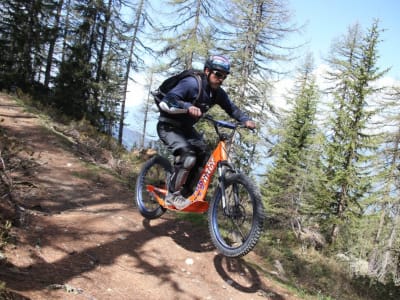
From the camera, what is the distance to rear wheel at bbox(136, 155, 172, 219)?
6.41 meters

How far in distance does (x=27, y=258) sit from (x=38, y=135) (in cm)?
776

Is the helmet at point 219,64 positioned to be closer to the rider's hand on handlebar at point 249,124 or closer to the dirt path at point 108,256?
the rider's hand on handlebar at point 249,124

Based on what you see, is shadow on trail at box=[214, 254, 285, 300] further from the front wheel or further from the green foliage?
the green foliage

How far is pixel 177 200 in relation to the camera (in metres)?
5.60

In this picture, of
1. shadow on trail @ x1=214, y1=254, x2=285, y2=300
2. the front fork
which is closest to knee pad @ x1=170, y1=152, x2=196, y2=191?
the front fork

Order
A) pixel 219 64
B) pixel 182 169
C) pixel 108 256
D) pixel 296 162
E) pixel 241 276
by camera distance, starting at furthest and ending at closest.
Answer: pixel 296 162 < pixel 182 169 < pixel 241 276 < pixel 219 64 < pixel 108 256

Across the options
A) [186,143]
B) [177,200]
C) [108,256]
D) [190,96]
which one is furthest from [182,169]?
[108,256]

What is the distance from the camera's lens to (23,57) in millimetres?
20578

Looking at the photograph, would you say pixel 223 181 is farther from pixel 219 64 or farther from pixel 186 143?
pixel 219 64

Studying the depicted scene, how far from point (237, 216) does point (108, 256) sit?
1.88 meters

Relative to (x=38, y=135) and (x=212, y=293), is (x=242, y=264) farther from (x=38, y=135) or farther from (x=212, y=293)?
(x=38, y=135)

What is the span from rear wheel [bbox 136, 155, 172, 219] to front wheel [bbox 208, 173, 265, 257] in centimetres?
151

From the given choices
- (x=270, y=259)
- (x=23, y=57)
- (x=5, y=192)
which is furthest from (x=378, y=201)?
(x=23, y=57)

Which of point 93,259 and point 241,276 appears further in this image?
point 241,276
